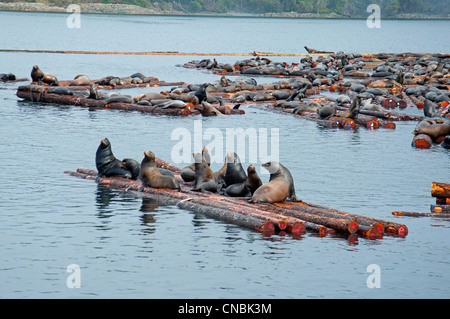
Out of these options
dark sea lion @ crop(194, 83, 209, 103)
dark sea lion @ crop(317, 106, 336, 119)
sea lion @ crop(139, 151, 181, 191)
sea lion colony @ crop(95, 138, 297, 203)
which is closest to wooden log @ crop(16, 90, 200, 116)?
dark sea lion @ crop(194, 83, 209, 103)

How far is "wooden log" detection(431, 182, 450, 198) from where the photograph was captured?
15.6m

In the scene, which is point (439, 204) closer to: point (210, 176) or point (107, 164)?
point (210, 176)

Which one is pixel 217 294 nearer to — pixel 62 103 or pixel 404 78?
pixel 62 103

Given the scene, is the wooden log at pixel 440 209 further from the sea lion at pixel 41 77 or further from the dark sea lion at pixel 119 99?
the sea lion at pixel 41 77

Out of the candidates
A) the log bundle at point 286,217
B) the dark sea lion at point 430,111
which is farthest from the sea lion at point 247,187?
the dark sea lion at point 430,111

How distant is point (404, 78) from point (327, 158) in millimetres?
24162

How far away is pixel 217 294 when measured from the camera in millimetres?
10875

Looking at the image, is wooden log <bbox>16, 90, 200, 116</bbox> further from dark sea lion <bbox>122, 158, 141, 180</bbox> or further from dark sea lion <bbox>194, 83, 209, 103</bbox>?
dark sea lion <bbox>122, 158, 141, 180</bbox>

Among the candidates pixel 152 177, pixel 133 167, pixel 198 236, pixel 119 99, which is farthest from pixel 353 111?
pixel 198 236

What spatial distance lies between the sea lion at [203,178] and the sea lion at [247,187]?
0.40 metres

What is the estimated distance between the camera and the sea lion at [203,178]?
15.9m

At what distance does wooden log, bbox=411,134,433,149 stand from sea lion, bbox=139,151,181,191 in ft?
36.5

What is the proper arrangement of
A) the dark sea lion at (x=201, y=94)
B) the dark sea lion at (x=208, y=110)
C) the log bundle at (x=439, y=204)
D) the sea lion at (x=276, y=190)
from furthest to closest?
the dark sea lion at (x=201, y=94) → the dark sea lion at (x=208, y=110) → the log bundle at (x=439, y=204) → the sea lion at (x=276, y=190)

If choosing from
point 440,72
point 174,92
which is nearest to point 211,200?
point 174,92
